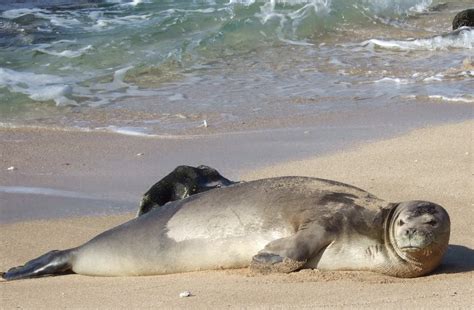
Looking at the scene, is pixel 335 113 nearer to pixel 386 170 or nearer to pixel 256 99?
pixel 256 99

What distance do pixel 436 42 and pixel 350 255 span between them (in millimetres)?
9852

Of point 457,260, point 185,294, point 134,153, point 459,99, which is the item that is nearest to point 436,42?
point 459,99

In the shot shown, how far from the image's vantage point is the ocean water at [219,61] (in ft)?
33.0

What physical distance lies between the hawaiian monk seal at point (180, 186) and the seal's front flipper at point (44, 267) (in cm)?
62

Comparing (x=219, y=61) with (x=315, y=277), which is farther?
(x=219, y=61)

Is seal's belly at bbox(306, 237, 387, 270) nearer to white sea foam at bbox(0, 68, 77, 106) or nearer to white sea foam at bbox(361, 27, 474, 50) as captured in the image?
white sea foam at bbox(0, 68, 77, 106)

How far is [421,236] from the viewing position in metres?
4.55

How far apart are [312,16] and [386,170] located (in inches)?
401

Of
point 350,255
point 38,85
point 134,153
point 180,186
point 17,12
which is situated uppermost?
point 350,255

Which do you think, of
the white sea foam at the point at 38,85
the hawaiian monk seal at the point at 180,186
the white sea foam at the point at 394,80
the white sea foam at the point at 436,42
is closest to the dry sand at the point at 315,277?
the hawaiian monk seal at the point at 180,186

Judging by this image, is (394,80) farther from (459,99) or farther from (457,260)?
(457,260)

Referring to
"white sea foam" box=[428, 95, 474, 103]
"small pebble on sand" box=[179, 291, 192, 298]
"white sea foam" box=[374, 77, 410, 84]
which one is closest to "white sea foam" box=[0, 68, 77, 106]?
"white sea foam" box=[374, 77, 410, 84]

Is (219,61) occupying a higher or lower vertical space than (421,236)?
lower

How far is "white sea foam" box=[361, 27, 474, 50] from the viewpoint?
13875mm
